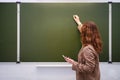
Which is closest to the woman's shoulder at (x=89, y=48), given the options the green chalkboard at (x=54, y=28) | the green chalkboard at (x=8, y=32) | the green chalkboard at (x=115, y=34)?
the green chalkboard at (x=54, y=28)

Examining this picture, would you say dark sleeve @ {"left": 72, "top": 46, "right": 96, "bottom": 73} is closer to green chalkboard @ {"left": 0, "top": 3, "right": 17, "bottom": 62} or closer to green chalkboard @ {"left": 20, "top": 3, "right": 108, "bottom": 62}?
green chalkboard @ {"left": 20, "top": 3, "right": 108, "bottom": 62}

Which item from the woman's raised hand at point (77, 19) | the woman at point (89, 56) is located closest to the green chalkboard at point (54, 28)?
the woman's raised hand at point (77, 19)

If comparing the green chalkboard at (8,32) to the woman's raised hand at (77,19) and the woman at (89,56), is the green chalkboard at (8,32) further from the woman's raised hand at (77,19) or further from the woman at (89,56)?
the woman at (89,56)

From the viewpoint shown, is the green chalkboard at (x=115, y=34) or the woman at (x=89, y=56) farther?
the green chalkboard at (x=115, y=34)

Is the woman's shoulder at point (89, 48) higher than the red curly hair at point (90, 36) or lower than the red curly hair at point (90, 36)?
lower

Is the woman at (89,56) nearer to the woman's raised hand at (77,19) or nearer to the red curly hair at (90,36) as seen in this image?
the red curly hair at (90,36)

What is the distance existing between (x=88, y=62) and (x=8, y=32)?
175cm

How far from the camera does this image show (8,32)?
10.5 ft

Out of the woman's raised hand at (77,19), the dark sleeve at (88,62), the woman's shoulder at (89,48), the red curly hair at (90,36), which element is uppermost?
the woman's raised hand at (77,19)

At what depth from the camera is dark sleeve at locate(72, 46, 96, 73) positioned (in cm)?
200

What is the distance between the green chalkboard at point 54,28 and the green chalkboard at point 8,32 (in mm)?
142

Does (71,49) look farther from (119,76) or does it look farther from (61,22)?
(119,76)

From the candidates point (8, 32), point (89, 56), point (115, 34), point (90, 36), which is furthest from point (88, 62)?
point (8, 32)

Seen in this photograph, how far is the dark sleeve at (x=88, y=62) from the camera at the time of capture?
2002mm
